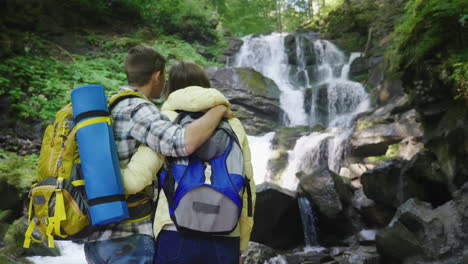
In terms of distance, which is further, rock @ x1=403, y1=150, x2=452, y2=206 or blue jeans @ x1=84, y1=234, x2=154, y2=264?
rock @ x1=403, y1=150, x2=452, y2=206

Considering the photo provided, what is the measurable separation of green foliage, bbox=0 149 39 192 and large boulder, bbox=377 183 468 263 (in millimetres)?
5745

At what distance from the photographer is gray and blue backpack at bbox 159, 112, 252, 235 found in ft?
4.74

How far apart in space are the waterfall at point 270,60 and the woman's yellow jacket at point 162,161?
14385mm

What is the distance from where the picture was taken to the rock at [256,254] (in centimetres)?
559

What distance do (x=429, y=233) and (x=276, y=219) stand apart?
356 cm

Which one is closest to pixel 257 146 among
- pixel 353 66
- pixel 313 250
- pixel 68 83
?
pixel 313 250

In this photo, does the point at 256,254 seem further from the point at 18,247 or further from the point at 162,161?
the point at 162,161

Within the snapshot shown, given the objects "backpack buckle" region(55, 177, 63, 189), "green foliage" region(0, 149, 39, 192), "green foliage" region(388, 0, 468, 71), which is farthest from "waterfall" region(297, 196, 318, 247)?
"backpack buckle" region(55, 177, 63, 189)

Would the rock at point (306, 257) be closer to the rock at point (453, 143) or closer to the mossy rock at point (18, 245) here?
the rock at point (453, 143)

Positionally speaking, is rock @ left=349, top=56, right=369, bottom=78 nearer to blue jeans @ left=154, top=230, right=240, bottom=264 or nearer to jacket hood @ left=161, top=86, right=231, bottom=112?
jacket hood @ left=161, top=86, right=231, bottom=112

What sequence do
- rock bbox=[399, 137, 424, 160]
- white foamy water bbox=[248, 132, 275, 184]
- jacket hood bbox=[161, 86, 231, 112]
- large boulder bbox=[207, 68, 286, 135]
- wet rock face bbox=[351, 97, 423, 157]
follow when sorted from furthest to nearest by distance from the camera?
large boulder bbox=[207, 68, 286, 135] < white foamy water bbox=[248, 132, 275, 184] < wet rock face bbox=[351, 97, 423, 157] < rock bbox=[399, 137, 424, 160] < jacket hood bbox=[161, 86, 231, 112]

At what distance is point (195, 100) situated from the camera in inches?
63.4

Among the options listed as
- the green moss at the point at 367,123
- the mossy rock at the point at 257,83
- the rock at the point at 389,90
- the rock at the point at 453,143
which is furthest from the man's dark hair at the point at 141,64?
the mossy rock at the point at 257,83

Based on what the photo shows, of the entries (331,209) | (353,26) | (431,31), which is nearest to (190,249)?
(431,31)
